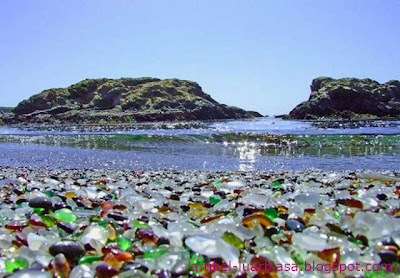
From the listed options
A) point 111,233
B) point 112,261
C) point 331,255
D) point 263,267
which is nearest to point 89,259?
point 112,261

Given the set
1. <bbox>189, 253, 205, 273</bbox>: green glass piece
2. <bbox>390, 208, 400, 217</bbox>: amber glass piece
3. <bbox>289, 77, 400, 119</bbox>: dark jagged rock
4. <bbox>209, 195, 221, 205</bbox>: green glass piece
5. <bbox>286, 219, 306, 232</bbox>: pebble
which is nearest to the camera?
<bbox>189, 253, 205, 273</bbox>: green glass piece

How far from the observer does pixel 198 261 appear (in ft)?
5.95

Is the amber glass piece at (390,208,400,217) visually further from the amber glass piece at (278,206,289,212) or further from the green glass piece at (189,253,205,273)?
the green glass piece at (189,253,205,273)

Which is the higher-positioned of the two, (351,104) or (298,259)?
(351,104)

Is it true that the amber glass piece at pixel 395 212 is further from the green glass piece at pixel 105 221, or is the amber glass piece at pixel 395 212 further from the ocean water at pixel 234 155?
the ocean water at pixel 234 155

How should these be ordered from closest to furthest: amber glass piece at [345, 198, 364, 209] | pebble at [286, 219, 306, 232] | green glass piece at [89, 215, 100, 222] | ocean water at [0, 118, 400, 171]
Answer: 1. pebble at [286, 219, 306, 232]
2. green glass piece at [89, 215, 100, 222]
3. amber glass piece at [345, 198, 364, 209]
4. ocean water at [0, 118, 400, 171]

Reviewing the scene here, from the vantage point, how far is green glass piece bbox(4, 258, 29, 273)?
1.77m

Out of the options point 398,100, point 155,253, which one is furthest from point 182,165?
point 398,100

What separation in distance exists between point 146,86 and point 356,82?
144 feet

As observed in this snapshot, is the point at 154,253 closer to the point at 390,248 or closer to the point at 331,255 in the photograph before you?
the point at 331,255

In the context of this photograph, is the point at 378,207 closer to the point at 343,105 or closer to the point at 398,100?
the point at 343,105

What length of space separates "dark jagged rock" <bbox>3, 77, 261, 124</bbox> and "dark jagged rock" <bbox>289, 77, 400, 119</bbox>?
756 inches

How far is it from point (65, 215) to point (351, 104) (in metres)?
64.1

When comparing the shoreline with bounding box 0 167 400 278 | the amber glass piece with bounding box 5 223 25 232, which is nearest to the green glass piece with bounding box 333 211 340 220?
the shoreline with bounding box 0 167 400 278
